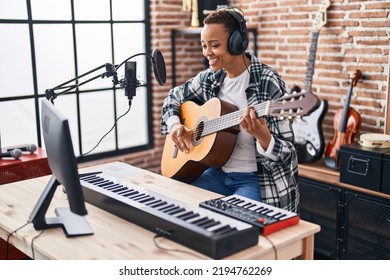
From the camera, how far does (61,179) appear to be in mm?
1523

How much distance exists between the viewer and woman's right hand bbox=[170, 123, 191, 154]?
7.52 ft

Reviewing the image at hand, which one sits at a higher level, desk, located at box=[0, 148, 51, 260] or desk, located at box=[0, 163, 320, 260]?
desk, located at box=[0, 163, 320, 260]

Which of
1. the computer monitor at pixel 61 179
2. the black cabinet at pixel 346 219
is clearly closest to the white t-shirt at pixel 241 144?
the computer monitor at pixel 61 179

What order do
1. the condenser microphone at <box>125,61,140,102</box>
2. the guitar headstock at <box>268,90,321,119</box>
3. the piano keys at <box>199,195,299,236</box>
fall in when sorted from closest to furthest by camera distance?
the piano keys at <box>199,195,299,236</box>, the guitar headstock at <box>268,90,321,119</box>, the condenser microphone at <box>125,61,140,102</box>

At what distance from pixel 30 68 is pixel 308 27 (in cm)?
191

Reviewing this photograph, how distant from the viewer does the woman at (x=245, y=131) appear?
207 cm

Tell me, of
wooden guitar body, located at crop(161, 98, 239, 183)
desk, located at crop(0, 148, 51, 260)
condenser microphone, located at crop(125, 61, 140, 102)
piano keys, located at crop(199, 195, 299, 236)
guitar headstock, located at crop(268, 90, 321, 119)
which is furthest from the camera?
desk, located at crop(0, 148, 51, 260)

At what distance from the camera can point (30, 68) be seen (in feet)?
10.6

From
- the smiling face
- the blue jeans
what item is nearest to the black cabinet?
the blue jeans

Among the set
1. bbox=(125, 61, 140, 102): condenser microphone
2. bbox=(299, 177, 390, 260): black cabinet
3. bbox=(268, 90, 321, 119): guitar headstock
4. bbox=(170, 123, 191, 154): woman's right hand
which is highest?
bbox=(125, 61, 140, 102): condenser microphone

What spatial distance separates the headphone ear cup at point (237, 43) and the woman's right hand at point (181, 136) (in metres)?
0.44

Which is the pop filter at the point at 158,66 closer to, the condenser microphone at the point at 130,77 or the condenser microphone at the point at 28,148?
the condenser microphone at the point at 130,77

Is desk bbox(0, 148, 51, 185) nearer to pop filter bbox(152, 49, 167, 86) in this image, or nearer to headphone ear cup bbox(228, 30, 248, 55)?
pop filter bbox(152, 49, 167, 86)
